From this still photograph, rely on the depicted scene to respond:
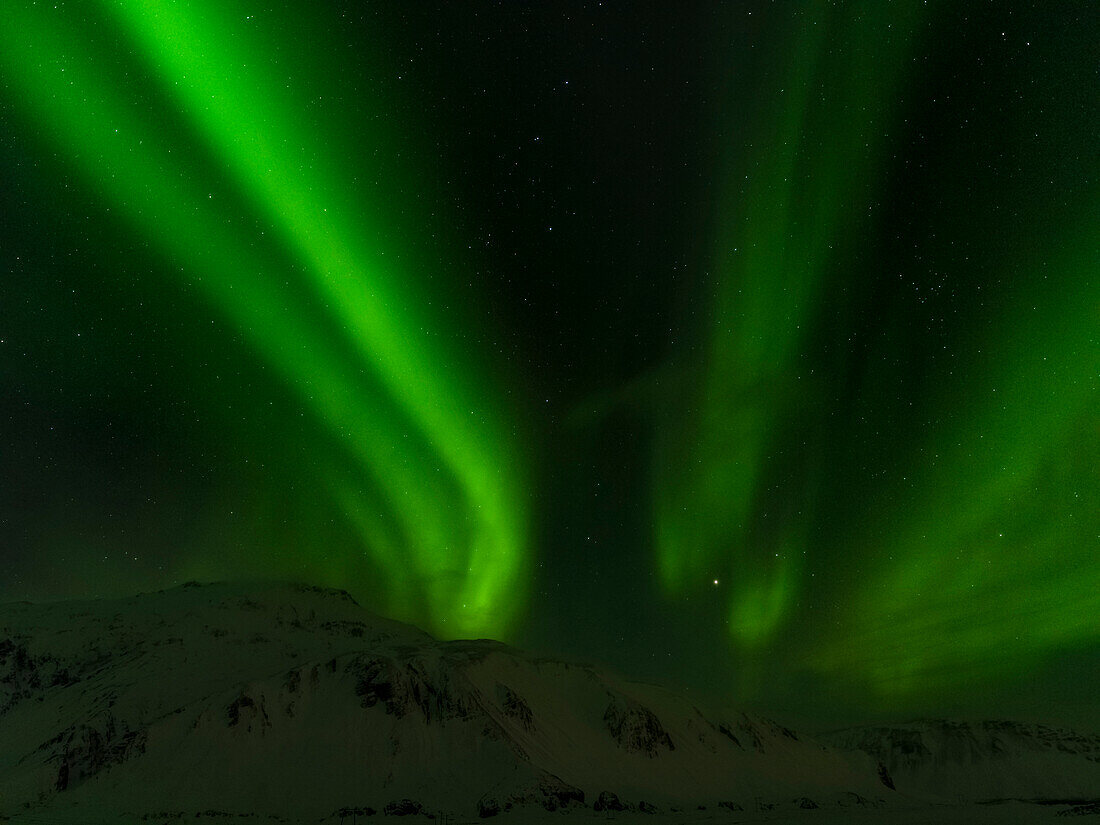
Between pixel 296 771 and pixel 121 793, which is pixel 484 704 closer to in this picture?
pixel 296 771

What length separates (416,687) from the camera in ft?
599

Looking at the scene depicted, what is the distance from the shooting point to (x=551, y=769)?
162 m

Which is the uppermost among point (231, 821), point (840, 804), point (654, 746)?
point (654, 746)

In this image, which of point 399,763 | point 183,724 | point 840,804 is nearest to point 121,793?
point 183,724

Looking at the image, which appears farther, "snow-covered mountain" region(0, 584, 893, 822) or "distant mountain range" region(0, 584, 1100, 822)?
"snow-covered mountain" region(0, 584, 893, 822)

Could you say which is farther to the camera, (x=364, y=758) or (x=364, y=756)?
(x=364, y=756)

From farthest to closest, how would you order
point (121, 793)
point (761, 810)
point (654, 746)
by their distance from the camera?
point (654, 746)
point (761, 810)
point (121, 793)

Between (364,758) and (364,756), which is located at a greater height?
(364,756)

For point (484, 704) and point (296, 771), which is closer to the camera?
point (296, 771)

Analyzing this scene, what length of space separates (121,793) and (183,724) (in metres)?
23.3

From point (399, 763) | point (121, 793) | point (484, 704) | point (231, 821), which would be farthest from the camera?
point (484, 704)

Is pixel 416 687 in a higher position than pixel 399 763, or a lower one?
higher

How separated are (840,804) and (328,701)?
120 meters

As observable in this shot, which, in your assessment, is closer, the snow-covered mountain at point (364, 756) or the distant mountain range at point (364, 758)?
the distant mountain range at point (364, 758)
